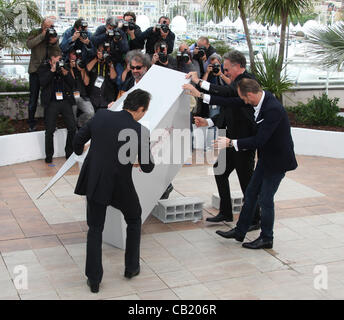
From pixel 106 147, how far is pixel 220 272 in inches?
61.3

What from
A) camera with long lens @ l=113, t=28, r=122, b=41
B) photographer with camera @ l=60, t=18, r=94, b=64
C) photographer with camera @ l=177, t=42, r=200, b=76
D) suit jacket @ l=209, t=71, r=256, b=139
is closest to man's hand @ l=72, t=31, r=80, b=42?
photographer with camera @ l=60, t=18, r=94, b=64

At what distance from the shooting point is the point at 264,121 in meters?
4.93

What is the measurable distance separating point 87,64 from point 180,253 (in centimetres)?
416

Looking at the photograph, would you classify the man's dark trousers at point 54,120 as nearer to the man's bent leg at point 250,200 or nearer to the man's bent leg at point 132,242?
the man's bent leg at point 250,200

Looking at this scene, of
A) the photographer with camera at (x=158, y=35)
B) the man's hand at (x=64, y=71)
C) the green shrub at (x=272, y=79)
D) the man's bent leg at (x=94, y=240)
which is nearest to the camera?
the man's bent leg at (x=94, y=240)

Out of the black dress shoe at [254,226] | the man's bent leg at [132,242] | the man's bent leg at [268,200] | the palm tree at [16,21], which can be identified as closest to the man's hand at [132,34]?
the palm tree at [16,21]

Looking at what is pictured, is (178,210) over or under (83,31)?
under

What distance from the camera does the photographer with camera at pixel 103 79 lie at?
827cm

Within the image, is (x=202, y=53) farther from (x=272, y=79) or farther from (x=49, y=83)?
(x=49, y=83)

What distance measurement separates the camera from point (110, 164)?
167 inches

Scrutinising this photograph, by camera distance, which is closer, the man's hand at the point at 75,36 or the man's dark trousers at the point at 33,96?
the man's hand at the point at 75,36

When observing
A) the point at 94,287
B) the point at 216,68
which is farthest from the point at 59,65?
the point at 94,287

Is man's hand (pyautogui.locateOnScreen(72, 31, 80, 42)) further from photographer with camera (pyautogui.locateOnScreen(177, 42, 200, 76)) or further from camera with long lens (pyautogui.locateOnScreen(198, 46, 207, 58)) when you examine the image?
camera with long lens (pyautogui.locateOnScreen(198, 46, 207, 58))

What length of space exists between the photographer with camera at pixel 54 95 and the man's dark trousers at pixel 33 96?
462 mm
